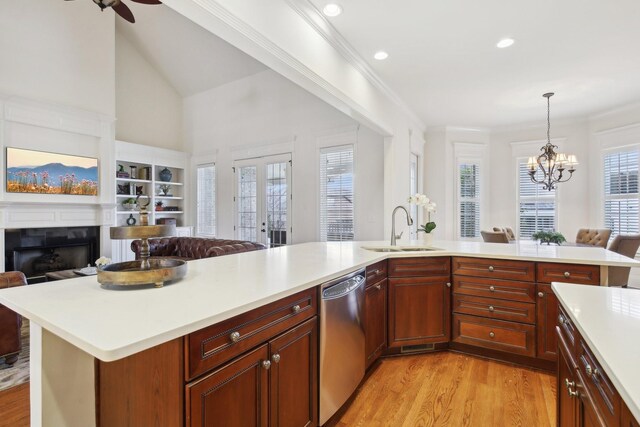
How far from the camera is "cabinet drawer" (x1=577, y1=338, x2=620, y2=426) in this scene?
79 centimetres

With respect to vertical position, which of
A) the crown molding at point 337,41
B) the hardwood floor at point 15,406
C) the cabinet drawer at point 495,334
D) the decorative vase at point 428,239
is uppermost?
the crown molding at point 337,41

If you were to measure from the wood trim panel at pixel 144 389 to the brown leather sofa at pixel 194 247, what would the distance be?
2.86 metres

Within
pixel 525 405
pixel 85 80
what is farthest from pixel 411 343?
pixel 85 80

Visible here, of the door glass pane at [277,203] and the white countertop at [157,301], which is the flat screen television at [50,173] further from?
the white countertop at [157,301]

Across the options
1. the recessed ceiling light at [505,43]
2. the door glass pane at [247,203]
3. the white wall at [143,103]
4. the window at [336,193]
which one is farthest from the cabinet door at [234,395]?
the white wall at [143,103]

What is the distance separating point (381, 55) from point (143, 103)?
5.86 meters

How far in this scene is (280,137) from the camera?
19.9 feet

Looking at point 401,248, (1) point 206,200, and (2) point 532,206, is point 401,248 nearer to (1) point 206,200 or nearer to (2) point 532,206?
(2) point 532,206

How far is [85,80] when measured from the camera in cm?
552

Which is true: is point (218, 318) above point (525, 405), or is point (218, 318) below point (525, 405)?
above

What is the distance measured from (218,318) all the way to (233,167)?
6059mm

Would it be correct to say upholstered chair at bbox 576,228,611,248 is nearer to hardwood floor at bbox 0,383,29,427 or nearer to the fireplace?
hardwood floor at bbox 0,383,29,427

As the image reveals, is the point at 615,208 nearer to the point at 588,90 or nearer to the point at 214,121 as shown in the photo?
the point at 588,90

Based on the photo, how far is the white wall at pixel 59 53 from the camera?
480cm
